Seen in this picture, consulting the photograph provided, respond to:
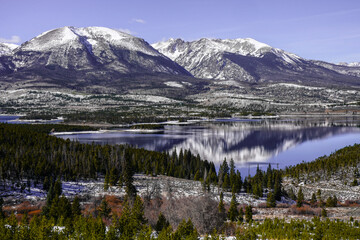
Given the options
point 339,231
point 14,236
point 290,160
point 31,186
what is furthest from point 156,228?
point 290,160

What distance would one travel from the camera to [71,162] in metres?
97.4

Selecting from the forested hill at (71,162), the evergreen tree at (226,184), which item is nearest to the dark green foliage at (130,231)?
the forested hill at (71,162)

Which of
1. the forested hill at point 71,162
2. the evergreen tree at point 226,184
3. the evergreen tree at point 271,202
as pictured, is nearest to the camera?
the evergreen tree at point 271,202

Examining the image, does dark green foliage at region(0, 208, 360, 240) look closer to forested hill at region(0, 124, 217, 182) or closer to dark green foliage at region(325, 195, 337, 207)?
dark green foliage at region(325, 195, 337, 207)

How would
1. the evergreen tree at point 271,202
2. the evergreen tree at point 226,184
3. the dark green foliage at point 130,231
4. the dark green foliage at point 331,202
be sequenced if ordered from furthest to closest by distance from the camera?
the evergreen tree at point 226,184, the dark green foliage at point 331,202, the evergreen tree at point 271,202, the dark green foliage at point 130,231

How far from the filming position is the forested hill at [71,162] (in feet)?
280

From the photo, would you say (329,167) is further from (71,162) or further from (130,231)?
(130,231)

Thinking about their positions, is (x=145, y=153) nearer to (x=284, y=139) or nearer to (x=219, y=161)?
(x=219, y=161)

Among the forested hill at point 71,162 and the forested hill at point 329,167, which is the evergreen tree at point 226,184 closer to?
the forested hill at point 71,162

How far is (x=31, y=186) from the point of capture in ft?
257

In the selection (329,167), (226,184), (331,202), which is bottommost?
(331,202)

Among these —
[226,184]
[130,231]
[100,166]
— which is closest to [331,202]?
[226,184]

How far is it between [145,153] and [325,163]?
57.2 metres

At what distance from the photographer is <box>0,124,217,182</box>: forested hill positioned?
85.4 meters
